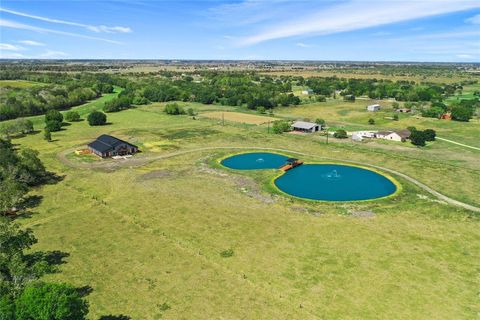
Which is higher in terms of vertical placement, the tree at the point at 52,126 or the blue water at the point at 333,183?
the tree at the point at 52,126

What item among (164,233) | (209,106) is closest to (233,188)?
(164,233)

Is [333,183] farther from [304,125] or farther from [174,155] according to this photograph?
[304,125]

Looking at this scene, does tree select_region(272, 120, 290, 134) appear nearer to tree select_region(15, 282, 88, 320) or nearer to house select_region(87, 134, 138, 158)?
house select_region(87, 134, 138, 158)

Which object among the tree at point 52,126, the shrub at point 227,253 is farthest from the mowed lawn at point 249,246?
the tree at point 52,126

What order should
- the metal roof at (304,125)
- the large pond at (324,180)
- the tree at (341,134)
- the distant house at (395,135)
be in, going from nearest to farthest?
1. the large pond at (324,180)
2. the distant house at (395,135)
3. the tree at (341,134)
4. the metal roof at (304,125)

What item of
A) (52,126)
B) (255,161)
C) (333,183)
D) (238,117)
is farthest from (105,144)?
(238,117)

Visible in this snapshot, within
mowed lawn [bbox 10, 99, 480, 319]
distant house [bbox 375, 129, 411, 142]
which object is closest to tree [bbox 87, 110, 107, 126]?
mowed lawn [bbox 10, 99, 480, 319]

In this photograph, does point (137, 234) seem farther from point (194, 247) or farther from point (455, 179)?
point (455, 179)

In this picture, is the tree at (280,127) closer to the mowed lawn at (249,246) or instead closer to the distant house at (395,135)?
the distant house at (395,135)
